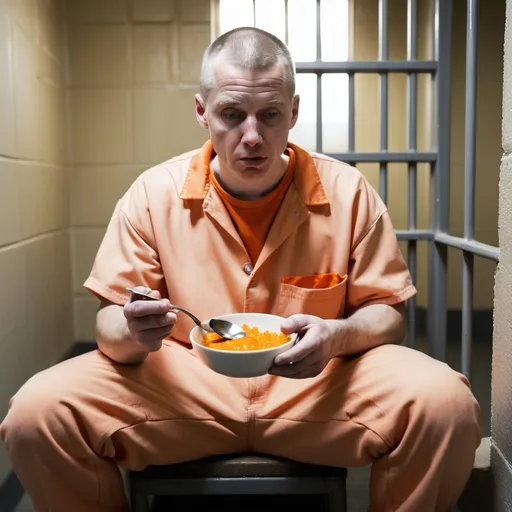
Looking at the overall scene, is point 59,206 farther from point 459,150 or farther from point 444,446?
point 459,150

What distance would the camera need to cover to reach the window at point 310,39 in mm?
2633

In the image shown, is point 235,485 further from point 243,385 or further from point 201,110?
point 201,110

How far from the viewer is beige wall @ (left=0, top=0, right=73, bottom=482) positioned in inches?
67.4

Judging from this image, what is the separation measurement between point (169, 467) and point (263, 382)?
10.7 inches

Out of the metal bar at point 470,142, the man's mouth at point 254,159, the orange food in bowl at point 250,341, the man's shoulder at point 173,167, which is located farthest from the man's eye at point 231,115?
the metal bar at point 470,142

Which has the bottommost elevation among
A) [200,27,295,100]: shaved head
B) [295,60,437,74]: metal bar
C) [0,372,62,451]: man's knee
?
[0,372,62,451]: man's knee

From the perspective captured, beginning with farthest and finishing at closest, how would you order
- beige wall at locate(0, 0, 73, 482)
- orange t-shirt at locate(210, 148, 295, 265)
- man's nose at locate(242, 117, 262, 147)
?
beige wall at locate(0, 0, 73, 482) → orange t-shirt at locate(210, 148, 295, 265) → man's nose at locate(242, 117, 262, 147)

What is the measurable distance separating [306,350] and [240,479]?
1.08 ft

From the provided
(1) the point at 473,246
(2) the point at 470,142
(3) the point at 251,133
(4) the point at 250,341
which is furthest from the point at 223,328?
(2) the point at 470,142

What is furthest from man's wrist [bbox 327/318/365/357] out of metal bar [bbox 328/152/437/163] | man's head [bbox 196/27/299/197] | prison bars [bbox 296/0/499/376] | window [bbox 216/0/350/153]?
window [bbox 216/0/350/153]

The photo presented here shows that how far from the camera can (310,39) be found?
2.74 m

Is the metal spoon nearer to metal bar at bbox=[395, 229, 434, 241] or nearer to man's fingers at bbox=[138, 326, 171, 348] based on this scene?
man's fingers at bbox=[138, 326, 171, 348]

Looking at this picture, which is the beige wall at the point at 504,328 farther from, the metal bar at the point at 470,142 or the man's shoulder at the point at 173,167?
the man's shoulder at the point at 173,167

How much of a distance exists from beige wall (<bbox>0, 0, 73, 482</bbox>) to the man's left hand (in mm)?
964
